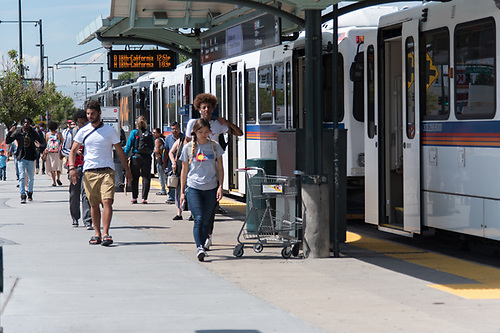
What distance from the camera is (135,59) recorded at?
63.3ft

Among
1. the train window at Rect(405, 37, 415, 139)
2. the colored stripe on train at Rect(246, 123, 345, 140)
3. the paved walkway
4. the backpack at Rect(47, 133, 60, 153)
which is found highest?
the train window at Rect(405, 37, 415, 139)

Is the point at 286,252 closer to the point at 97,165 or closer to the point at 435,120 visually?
the point at 435,120

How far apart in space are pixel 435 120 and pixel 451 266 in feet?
6.07

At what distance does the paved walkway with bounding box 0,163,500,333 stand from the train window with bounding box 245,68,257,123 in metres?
5.34

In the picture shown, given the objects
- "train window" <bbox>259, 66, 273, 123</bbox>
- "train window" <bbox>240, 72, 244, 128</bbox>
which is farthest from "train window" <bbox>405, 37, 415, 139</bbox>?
"train window" <bbox>240, 72, 244, 128</bbox>

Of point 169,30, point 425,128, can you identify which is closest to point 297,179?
point 425,128

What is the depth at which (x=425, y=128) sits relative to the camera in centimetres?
1145

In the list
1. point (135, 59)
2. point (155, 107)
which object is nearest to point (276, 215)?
point (135, 59)

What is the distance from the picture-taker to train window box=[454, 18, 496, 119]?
10078 mm

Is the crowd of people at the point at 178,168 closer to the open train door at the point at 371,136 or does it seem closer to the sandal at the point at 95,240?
the sandal at the point at 95,240

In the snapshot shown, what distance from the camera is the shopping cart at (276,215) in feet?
36.2

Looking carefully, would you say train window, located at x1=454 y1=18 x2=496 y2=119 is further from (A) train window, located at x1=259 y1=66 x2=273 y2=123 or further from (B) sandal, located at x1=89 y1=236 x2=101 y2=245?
(A) train window, located at x1=259 y1=66 x2=273 y2=123

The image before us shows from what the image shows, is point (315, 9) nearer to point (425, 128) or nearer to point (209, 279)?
point (425, 128)

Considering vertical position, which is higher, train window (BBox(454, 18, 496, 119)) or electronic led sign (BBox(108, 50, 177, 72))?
electronic led sign (BBox(108, 50, 177, 72))
